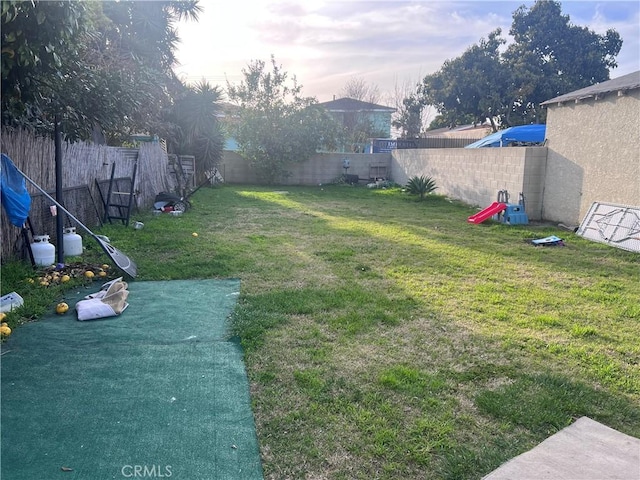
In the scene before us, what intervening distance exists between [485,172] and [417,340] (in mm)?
8576

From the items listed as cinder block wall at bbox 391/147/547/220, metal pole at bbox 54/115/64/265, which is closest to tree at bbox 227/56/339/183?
cinder block wall at bbox 391/147/547/220

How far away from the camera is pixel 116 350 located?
3520 mm

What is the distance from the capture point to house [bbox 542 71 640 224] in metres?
7.59

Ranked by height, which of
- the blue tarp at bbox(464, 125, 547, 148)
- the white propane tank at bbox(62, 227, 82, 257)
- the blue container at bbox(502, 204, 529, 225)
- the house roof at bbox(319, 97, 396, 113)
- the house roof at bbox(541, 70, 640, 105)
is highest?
the house roof at bbox(319, 97, 396, 113)

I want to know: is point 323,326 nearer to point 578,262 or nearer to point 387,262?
point 387,262

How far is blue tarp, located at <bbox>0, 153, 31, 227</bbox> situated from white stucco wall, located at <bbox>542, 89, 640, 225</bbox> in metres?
8.35

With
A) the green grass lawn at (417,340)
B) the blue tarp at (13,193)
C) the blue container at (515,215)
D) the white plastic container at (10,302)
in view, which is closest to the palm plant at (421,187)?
the blue container at (515,215)

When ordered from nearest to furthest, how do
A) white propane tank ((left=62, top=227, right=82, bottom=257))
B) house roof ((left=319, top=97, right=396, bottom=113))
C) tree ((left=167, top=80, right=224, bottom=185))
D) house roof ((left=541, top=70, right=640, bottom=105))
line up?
white propane tank ((left=62, top=227, right=82, bottom=257)), house roof ((left=541, top=70, right=640, bottom=105)), tree ((left=167, top=80, right=224, bottom=185)), house roof ((left=319, top=97, right=396, bottom=113))

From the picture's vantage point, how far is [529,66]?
19641mm

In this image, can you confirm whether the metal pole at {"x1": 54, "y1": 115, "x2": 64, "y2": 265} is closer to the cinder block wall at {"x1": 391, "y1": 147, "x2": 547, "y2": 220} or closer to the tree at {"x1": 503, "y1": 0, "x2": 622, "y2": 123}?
the cinder block wall at {"x1": 391, "y1": 147, "x2": 547, "y2": 220}

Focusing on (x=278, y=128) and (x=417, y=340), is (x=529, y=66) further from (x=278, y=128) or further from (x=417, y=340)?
(x=417, y=340)

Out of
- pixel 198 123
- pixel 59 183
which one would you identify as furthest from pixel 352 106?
pixel 59 183

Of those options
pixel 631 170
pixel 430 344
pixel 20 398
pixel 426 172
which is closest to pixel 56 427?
pixel 20 398

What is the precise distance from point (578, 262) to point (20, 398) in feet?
20.8
